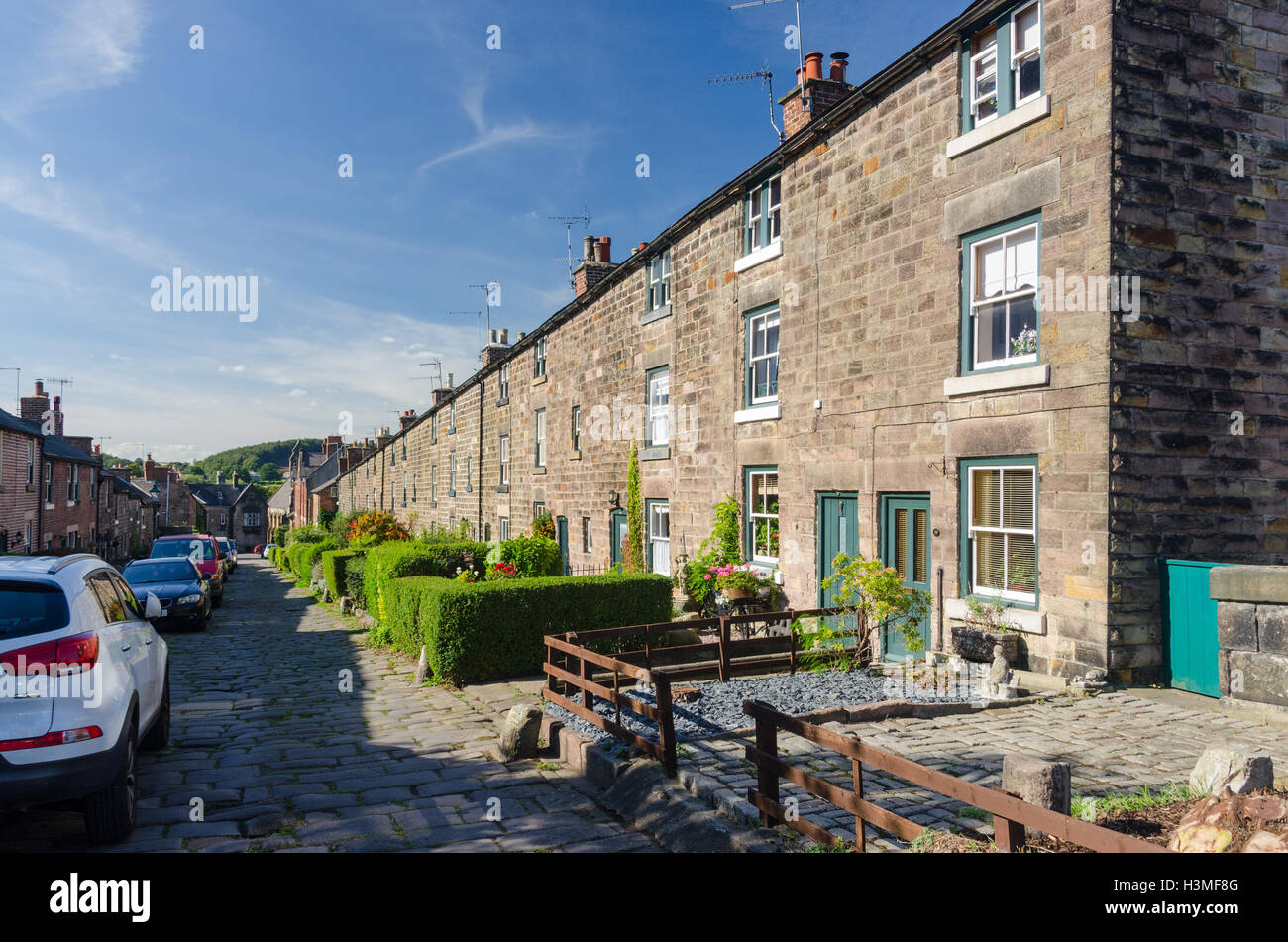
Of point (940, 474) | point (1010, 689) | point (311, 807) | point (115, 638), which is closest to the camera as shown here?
point (115, 638)

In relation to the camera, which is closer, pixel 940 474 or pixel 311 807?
pixel 311 807

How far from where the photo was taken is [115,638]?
588 centimetres

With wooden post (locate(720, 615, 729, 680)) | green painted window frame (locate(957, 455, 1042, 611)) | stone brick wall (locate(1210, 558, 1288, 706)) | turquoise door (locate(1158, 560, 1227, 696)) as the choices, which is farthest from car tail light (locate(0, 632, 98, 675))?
turquoise door (locate(1158, 560, 1227, 696))

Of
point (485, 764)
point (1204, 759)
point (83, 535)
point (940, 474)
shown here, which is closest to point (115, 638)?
point (485, 764)

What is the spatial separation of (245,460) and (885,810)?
586ft

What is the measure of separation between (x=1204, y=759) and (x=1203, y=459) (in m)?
5.18

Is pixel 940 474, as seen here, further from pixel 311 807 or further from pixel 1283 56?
pixel 311 807

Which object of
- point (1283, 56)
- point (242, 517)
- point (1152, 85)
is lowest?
point (242, 517)

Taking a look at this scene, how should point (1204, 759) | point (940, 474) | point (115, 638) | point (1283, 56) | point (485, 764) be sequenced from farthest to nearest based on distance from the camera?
point (940, 474)
point (1283, 56)
point (485, 764)
point (115, 638)
point (1204, 759)

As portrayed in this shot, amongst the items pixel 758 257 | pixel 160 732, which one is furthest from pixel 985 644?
pixel 160 732

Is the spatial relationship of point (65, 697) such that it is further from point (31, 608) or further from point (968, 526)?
point (968, 526)

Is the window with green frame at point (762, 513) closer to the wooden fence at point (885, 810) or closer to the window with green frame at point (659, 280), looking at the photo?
the window with green frame at point (659, 280)

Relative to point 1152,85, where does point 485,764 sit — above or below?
below

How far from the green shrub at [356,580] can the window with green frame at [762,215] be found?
12.5 meters
